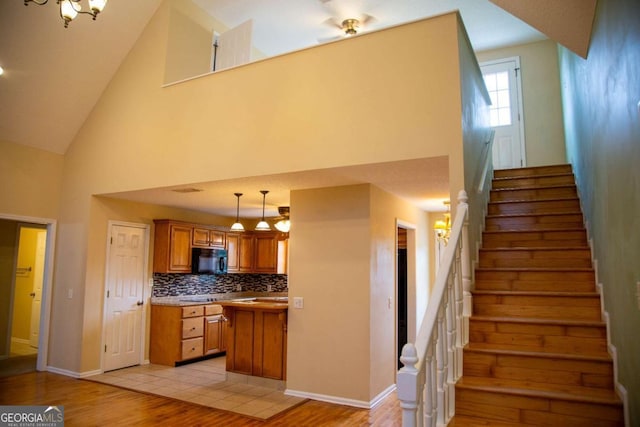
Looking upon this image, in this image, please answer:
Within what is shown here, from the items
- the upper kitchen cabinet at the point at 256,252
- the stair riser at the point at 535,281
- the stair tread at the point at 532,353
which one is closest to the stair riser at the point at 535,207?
the stair riser at the point at 535,281

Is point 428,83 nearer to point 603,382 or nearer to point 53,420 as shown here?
point 603,382

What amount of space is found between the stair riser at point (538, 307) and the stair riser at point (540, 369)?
1.53 feet

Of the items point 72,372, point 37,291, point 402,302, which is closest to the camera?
point 72,372

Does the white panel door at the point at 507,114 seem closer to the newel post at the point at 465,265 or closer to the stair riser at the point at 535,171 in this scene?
the stair riser at the point at 535,171

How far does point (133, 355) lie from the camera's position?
636 cm

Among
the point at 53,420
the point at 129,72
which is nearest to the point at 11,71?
the point at 129,72

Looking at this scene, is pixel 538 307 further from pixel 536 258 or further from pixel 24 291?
pixel 24 291

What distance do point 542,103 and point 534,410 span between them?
549cm

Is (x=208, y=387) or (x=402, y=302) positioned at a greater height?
(x=402, y=302)

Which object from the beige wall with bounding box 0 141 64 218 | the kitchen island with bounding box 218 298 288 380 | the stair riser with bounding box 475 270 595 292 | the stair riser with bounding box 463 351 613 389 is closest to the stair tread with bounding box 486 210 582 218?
the stair riser with bounding box 475 270 595 292

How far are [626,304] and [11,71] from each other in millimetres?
6366

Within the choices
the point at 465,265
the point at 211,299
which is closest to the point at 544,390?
the point at 465,265

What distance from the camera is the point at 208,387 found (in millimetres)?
5297

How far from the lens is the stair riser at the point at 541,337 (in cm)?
276
